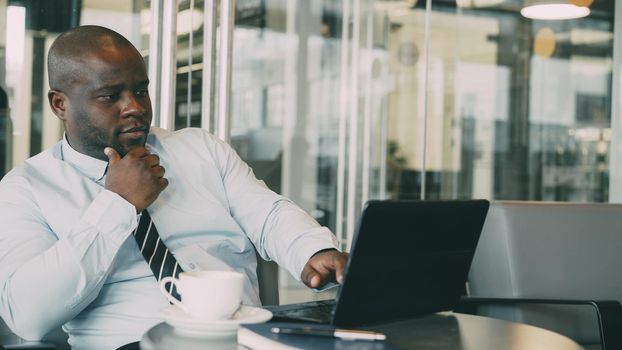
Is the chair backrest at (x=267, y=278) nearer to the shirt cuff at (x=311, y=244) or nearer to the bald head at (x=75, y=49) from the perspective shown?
the shirt cuff at (x=311, y=244)

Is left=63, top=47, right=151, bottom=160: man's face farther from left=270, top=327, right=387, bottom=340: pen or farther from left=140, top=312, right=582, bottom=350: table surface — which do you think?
left=270, top=327, right=387, bottom=340: pen

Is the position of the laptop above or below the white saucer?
above

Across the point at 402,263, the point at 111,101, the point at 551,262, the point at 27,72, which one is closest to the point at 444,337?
the point at 402,263

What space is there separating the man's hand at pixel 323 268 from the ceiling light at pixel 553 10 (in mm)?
5202

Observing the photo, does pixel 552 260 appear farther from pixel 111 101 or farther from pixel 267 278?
pixel 111 101

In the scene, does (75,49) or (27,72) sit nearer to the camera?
(75,49)

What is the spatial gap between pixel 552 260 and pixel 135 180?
5.42ft

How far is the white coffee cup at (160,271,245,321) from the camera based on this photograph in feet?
4.29

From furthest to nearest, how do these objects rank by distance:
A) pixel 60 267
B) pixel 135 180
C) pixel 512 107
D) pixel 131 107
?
1. pixel 512 107
2. pixel 131 107
3. pixel 135 180
4. pixel 60 267

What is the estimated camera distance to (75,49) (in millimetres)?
2047

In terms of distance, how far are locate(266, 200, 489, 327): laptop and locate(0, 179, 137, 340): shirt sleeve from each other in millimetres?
421

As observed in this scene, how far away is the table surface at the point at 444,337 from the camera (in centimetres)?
131

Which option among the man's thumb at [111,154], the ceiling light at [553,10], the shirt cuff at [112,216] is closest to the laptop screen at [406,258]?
the shirt cuff at [112,216]

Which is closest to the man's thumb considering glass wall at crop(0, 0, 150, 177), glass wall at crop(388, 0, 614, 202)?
glass wall at crop(0, 0, 150, 177)
